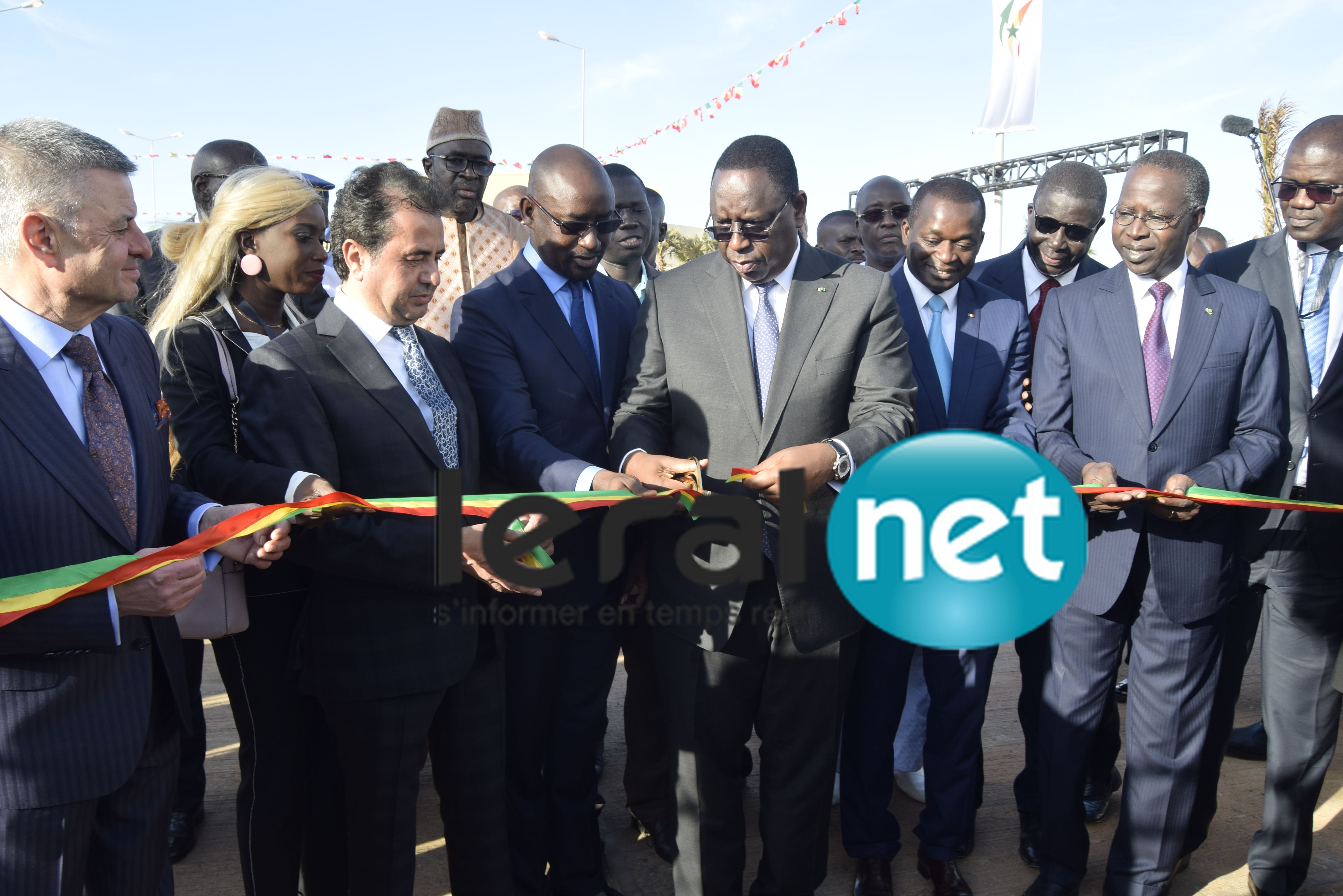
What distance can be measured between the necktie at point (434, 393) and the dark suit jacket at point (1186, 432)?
2197 mm

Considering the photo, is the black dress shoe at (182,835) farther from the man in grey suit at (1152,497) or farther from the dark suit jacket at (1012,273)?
the dark suit jacket at (1012,273)

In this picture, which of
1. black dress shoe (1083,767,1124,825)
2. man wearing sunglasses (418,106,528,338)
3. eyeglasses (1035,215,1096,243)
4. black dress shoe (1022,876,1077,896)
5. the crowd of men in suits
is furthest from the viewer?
man wearing sunglasses (418,106,528,338)

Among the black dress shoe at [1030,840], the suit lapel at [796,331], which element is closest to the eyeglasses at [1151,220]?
the suit lapel at [796,331]

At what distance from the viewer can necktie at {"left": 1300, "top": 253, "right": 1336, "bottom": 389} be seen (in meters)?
3.44

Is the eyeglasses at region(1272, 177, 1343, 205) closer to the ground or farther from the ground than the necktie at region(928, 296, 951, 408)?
farther from the ground

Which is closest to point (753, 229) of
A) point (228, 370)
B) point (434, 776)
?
point (228, 370)

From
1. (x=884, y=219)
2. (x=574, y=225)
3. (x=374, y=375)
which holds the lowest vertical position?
(x=374, y=375)

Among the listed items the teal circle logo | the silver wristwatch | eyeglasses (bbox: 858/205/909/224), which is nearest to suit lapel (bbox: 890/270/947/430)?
the teal circle logo

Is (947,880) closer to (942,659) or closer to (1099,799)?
(942,659)

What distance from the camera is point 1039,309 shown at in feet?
13.1

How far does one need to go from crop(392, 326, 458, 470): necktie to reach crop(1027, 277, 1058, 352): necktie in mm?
2272

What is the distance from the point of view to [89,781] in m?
2.04

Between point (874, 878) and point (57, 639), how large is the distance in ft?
9.40

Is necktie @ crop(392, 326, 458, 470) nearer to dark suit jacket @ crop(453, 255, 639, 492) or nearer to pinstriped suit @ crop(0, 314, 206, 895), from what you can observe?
dark suit jacket @ crop(453, 255, 639, 492)
